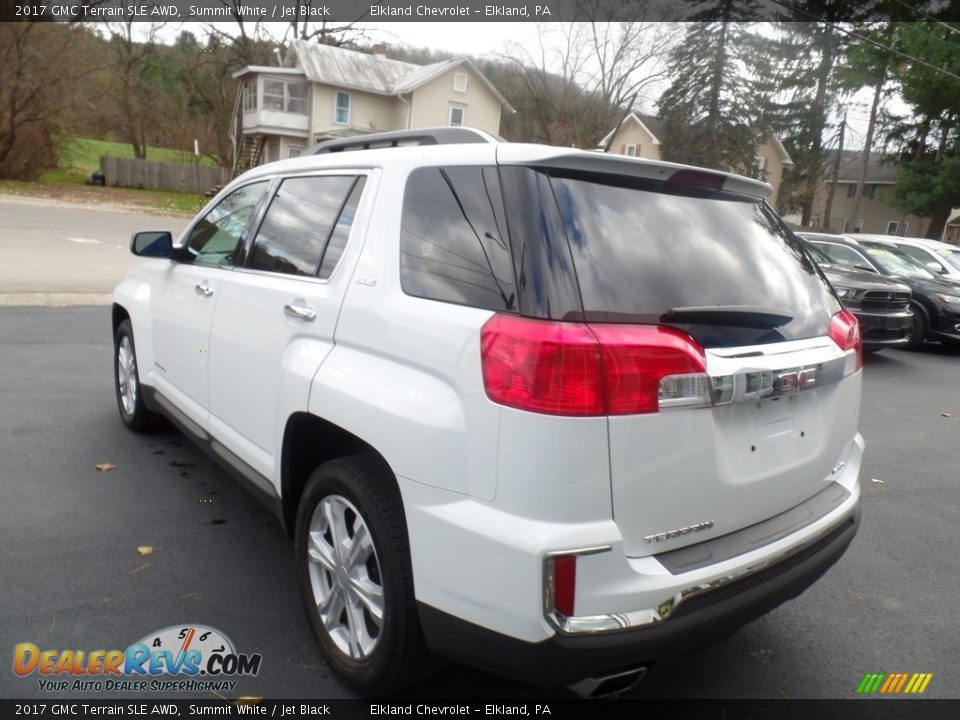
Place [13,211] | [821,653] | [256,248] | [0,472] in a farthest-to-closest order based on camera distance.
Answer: [13,211] → [0,472] → [256,248] → [821,653]

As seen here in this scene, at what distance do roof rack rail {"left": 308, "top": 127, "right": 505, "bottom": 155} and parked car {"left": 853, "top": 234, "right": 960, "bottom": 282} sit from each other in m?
11.4

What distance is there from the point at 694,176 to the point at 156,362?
338 cm

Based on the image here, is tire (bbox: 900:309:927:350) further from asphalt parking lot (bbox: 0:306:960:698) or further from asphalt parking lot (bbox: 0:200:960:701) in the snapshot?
asphalt parking lot (bbox: 0:306:960:698)

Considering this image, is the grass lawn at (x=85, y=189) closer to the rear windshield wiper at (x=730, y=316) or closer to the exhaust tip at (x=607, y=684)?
the rear windshield wiper at (x=730, y=316)

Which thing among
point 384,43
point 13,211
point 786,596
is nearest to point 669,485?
point 786,596

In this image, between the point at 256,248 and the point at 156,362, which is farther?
the point at 156,362

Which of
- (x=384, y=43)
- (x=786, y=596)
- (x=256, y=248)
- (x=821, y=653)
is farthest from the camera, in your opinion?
(x=384, y=43)

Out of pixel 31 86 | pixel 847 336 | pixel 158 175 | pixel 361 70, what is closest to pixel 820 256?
pixel 847 336

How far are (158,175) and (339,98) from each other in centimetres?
1085

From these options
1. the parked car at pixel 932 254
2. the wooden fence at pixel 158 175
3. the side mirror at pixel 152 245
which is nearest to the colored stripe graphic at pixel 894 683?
the side mirror at pixel 152 245

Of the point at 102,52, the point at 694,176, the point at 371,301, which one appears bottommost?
the point at 371,301

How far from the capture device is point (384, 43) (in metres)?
43.1

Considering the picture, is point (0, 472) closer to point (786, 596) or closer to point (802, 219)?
point (786, 596)

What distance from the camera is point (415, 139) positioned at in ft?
9.88
